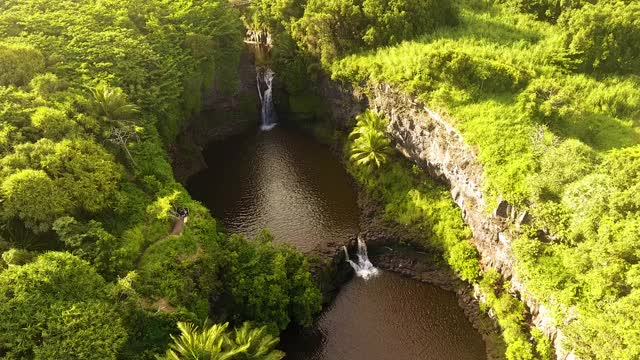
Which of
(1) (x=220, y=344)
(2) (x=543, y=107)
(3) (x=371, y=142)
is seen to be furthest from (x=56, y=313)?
(2) (x=543, y=107)

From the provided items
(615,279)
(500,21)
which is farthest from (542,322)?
(500,21)

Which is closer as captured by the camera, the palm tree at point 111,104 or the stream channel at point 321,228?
the stream channel at point 321,228

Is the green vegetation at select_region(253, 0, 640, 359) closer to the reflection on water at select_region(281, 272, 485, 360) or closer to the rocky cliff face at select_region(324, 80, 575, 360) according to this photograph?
the rocky cliff face at select_region(324, 80, 575, 360)

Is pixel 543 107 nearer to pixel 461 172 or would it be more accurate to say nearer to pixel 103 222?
pixel 461 172

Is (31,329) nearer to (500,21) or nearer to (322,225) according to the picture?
(322,225)

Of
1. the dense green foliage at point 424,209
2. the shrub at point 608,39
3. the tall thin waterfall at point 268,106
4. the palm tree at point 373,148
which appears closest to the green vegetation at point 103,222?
the dense green foliage at point 424,209

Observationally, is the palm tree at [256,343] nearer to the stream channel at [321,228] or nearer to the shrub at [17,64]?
the stream channel at [321,228]
